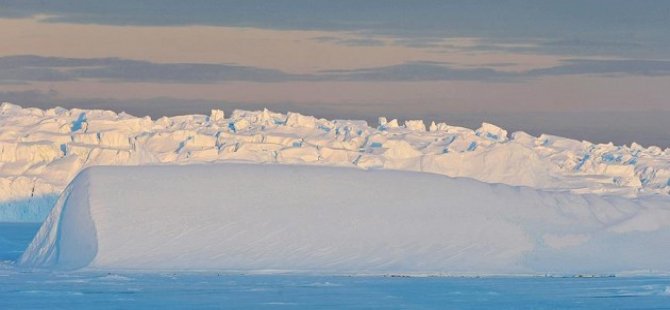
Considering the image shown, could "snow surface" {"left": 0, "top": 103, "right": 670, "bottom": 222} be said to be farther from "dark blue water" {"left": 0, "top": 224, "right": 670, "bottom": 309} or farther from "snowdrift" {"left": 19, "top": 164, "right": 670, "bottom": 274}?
"dark blue water" {"left": 0, "top": 224, "right": 670, "bottom": 309}

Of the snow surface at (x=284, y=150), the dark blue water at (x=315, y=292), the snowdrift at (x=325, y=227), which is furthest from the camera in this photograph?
the snow surface at (x=284, y=150)

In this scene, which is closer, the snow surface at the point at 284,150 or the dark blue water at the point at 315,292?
the dark blue water at the point at 315,292

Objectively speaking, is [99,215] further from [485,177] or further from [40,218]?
[485,177]

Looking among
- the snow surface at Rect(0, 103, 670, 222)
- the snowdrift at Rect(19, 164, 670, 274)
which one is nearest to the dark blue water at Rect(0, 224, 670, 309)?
the snowdrift at Rect(19, 164, 670, 274)

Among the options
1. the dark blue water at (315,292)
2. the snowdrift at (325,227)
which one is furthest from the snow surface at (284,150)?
the dark blue water at (315,292)

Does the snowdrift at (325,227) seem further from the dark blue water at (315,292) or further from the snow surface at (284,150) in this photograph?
the snow surface at (284,150)

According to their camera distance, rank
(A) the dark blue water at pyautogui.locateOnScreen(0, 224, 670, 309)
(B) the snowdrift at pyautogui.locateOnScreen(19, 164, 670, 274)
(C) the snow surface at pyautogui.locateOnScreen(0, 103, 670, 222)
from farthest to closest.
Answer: (C) the snow surface at pyautogui.locateOnScreen(0, 103, 670, 222), (B) the snowdrift at pyautogui.locateOnScreen(19, 164, 670, 274), (A) the dark blue water at pyautogui.locateOnScreen(0, 224, 670, 309)

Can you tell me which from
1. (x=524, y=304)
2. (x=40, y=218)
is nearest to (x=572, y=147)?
(x=40, y=218)

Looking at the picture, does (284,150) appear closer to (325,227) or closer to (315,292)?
(325,227)
